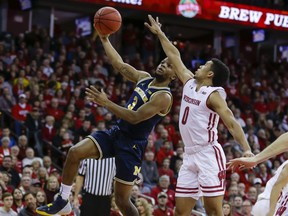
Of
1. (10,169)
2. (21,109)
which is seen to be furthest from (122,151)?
(21,109)

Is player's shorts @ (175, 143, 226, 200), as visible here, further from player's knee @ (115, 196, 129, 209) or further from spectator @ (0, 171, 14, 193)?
spectator @ (0, 171, 14, 193)

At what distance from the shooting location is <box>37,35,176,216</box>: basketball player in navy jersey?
8.02 metres

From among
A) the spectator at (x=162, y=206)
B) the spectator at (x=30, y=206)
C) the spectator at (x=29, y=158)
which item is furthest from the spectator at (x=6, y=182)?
the spectator at (x=162, y=206)

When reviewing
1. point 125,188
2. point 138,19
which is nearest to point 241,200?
point 125,188

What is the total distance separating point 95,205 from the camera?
38.3ft

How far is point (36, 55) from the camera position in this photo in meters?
19.5

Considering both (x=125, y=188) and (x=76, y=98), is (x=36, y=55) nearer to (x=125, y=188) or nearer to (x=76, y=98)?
(x=76, y=98)

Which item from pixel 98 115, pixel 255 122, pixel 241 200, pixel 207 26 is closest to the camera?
pixel 241 200

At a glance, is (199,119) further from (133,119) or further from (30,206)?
(30,206)

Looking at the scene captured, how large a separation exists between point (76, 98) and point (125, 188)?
32.0ft

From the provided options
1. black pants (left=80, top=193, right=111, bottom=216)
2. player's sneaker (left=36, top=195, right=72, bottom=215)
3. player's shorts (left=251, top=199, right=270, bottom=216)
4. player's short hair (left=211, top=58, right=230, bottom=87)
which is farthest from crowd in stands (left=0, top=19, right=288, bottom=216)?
player's shorts (left=251, top=199, right=270, bottom=216)

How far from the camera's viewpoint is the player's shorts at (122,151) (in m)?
8.27

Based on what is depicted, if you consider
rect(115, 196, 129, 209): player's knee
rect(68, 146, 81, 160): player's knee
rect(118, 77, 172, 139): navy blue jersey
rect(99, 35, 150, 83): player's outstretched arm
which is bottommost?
rect(115, 196, 129, 209): player's knee

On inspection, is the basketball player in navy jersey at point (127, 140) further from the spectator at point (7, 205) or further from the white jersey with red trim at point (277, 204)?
the spectator at point (7, 205)
